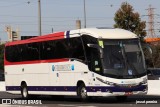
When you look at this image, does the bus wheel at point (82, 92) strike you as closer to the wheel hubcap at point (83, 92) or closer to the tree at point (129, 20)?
the wheel hubcap at point (83, 92)

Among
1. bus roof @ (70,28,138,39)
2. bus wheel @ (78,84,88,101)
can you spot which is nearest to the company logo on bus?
bus wheel @ (78,84,88,101)

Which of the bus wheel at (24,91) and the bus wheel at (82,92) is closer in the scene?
the bus wheel at (82,92)

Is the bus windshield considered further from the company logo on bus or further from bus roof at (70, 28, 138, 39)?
the company logo on bus

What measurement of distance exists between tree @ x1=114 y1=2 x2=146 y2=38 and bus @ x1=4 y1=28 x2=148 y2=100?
A: 33382 millimetres

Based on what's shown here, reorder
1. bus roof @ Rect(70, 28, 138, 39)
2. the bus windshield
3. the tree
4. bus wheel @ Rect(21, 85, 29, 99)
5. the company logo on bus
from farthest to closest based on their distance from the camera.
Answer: the tree → bus wheel @ Rect(21, 85, 29, 99) → the company logo on bus → bus roof @ Rect(70, 28, 138, 39) → the bus windshield

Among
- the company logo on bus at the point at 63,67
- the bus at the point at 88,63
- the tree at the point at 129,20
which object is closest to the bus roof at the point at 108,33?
the bus at the point at 88,63

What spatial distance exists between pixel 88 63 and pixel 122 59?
164 cm

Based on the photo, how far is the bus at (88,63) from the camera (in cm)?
2153

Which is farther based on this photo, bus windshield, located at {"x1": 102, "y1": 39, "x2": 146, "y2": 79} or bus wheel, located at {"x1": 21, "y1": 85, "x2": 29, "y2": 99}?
bus wheel, located at {"x1": 21, "y1": 85, "x2": 29, "y2": 99}

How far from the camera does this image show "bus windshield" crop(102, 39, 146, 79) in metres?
21.5

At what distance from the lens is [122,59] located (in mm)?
21688

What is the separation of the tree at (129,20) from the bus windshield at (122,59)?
123 feet

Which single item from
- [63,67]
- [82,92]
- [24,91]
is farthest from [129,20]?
[82,92]

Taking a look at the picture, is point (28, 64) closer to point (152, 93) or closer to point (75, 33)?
point (75, 33)
